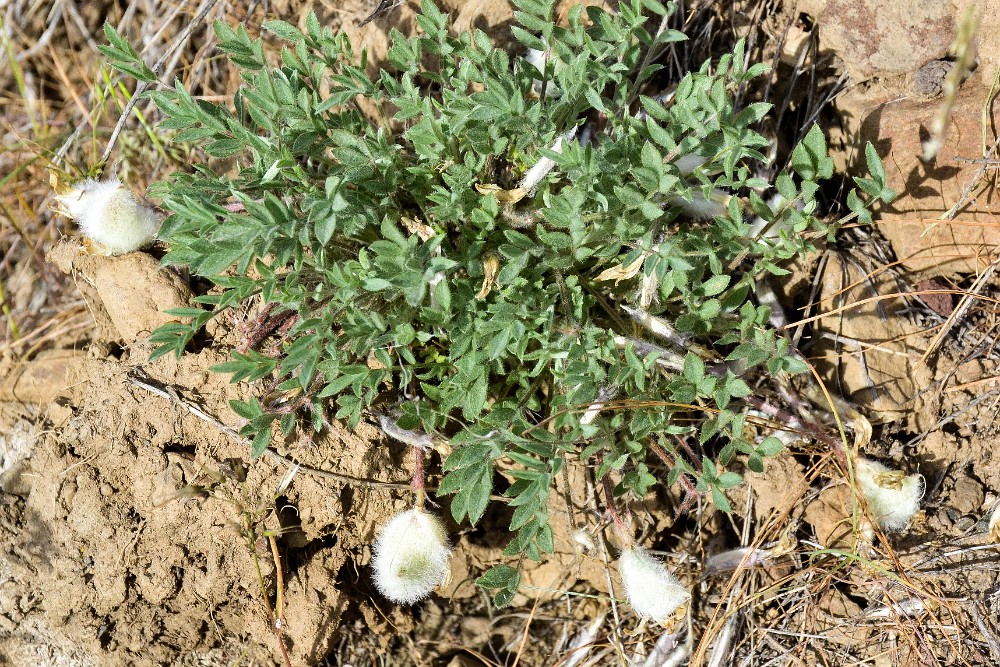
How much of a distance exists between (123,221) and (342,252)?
0.93m

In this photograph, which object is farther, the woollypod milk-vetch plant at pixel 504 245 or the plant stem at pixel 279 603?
the plant stem at pixel 279 603

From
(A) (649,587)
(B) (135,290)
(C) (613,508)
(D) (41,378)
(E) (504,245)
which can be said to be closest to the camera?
(E) (504,245)

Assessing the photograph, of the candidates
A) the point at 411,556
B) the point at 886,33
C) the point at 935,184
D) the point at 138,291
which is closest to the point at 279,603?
the point at 411,556

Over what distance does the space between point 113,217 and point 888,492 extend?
322 cm

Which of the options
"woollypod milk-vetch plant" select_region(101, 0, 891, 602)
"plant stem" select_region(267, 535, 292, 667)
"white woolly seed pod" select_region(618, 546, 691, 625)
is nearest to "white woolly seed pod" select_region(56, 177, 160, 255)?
"woollypod milk-vetch plant" select_region(101, 0, 891, 602)

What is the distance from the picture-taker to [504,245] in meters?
2.68

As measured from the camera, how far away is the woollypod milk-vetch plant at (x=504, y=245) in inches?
104

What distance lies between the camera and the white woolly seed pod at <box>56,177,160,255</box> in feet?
10.4

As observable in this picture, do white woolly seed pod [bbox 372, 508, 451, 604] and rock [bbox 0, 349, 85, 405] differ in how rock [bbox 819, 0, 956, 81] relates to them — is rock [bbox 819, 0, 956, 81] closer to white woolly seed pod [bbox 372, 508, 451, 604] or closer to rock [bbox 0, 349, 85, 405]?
white woolly seed pod [bbox 372, 508, 451, 604]

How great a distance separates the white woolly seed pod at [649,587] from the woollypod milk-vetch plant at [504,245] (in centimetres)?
32

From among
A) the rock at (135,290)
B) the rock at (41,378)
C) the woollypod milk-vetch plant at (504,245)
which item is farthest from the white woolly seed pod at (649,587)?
the rock at (41,378)

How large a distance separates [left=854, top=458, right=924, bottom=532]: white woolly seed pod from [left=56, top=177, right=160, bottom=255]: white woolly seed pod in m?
3.00

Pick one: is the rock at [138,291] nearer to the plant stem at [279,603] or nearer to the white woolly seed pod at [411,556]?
the plant stem at [279,603]

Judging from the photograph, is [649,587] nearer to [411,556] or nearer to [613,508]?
[613,508]
